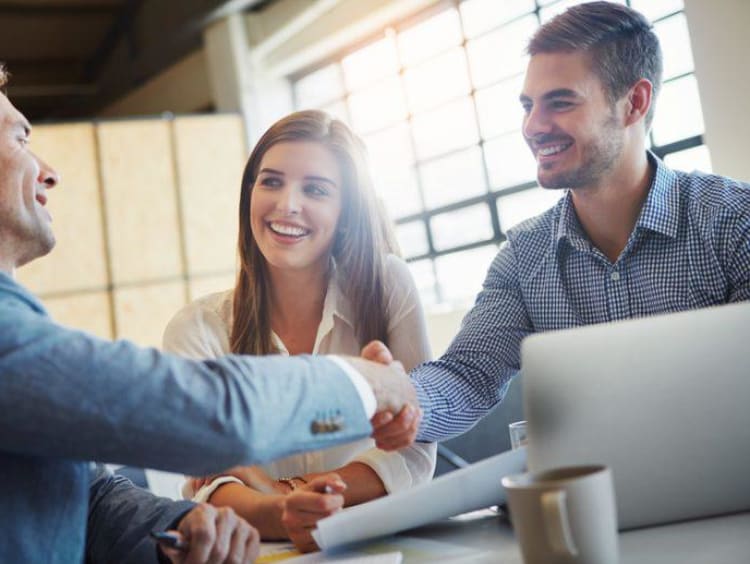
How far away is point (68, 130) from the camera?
6293 millimetres

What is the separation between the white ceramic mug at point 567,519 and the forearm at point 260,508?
27.3 inches

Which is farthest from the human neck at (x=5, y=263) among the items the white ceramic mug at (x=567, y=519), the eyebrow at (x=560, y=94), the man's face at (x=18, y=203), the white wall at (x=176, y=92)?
the white wall at (x=176, y=92)

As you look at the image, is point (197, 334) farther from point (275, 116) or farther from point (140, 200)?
point (275, 116)

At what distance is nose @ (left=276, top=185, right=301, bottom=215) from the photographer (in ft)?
6.98

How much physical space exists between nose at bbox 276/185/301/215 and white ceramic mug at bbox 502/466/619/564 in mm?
1355

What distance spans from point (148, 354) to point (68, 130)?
5760 millimetres

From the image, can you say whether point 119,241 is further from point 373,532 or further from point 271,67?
point 373,532

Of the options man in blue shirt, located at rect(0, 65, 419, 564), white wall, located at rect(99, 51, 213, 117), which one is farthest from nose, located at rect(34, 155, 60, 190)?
white wall, located at rect(99, 51, 213, 117)

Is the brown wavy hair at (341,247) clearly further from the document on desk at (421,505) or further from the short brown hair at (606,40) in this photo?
the document on desk at (421,505)

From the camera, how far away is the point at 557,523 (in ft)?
2.68

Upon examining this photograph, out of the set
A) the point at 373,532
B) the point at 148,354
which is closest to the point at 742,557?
the point at 373,532

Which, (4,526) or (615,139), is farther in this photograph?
(615,139)

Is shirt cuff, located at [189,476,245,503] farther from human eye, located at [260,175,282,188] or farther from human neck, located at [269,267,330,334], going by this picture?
human eye, located at [260,175,282,188]

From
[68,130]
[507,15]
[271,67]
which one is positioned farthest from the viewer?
[271,67]
